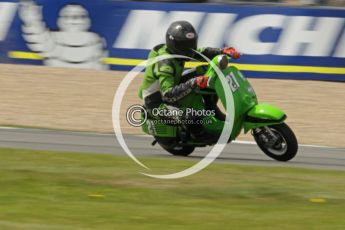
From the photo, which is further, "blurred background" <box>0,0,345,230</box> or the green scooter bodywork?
the green scooter bodywork

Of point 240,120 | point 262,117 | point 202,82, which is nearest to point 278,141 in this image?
point 262,117

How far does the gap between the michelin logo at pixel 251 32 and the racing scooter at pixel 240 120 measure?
7.46 metres

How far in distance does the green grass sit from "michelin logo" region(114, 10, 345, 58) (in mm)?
8210

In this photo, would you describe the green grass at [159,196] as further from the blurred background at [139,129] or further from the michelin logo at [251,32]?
the michelin logo at [251,32]

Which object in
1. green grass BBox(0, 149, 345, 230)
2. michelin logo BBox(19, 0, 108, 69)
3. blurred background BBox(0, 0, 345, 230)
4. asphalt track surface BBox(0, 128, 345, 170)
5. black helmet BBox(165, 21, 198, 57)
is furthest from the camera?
michelin logo BBox(19, 0, 108, 69)

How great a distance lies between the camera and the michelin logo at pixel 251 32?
721 inches

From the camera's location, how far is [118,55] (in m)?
19.8

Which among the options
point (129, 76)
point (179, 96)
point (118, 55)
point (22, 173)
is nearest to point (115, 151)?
point (179, 96)

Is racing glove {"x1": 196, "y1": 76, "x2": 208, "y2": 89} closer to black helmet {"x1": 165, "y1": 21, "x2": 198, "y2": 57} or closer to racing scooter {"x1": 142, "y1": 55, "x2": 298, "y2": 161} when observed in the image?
racing scooter {"x1": 142, "y1": 55, "x2": 298, "y2": 161}

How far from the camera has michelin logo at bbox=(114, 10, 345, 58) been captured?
60.1 feet

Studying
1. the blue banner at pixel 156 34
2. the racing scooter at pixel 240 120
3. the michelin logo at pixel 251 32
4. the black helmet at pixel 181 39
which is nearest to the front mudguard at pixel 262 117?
the racing scooter at pixel 240 120

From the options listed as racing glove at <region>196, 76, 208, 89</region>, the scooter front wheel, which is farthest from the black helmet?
the scooter front wheel

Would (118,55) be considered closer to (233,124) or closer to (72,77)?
(72,77)

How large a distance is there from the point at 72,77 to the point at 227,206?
11368 millimetres
